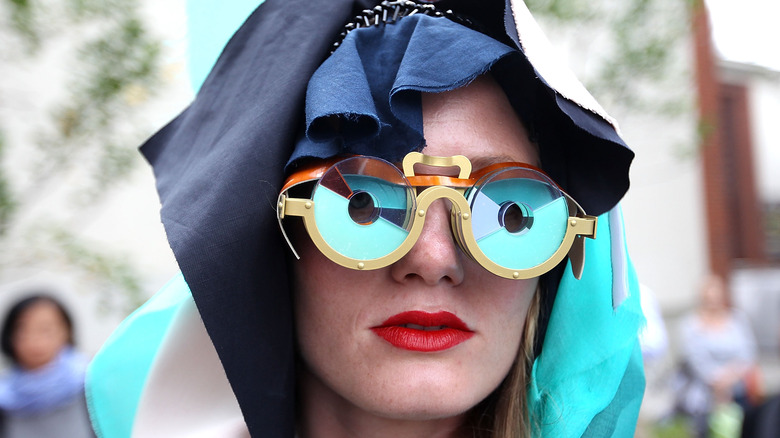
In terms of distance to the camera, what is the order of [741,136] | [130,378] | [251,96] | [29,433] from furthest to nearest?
[741,136] → [29,433] → [130,378] → [251,96]

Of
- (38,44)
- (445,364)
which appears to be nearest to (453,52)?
(445,364)

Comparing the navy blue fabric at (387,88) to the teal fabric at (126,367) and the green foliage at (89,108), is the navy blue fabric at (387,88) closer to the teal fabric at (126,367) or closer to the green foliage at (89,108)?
the teal fabric at (126,367)

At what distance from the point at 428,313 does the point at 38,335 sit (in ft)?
11.4

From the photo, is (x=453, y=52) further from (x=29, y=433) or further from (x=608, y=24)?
(x=608, y=24)

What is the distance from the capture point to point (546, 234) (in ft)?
4.30

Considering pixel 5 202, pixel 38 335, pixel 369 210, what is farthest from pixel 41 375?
pixel 369 210

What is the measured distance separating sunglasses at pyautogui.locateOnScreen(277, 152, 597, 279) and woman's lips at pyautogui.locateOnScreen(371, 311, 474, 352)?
13cm

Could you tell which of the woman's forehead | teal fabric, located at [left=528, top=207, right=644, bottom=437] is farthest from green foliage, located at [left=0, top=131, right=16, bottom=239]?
teal fabric, located at [left=528, top=207, right=644, bottom=437]

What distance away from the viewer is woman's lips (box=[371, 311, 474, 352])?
1.26 metres

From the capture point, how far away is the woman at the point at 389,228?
1239mm

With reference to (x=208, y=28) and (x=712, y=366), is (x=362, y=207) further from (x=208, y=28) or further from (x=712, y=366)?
(x=712, y=366)

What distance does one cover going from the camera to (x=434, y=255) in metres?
1.24

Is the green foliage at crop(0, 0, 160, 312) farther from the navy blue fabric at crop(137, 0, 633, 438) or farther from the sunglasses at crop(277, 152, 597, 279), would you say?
the sunglasses at crop(277, 152, 597, 279)

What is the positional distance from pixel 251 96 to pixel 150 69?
115 inches
